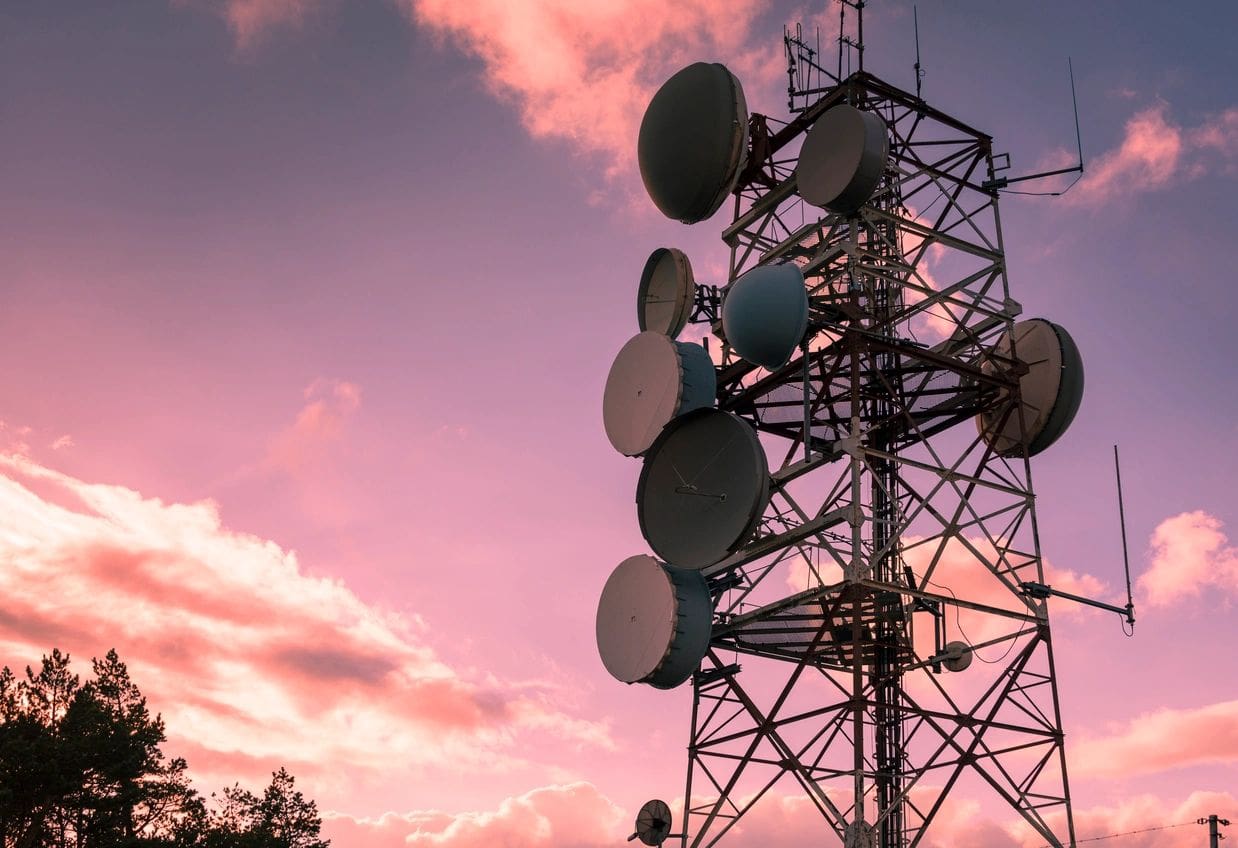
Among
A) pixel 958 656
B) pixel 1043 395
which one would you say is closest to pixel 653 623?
pixel 958 656

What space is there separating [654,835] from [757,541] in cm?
885

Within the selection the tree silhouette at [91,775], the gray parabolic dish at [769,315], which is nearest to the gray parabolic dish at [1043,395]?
Result: the gray parabolic dish at [769,315]

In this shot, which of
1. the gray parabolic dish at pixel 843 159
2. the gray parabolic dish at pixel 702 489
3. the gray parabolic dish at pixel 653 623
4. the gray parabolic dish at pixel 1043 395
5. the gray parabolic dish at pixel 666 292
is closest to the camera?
the gray parabolic dish at pixel 702 489

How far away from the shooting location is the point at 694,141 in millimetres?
36531

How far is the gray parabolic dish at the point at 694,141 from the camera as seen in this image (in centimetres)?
3575

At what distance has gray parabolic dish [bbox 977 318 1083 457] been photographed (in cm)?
3747

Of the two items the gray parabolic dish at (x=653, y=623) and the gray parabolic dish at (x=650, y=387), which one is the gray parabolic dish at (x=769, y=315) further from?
the gray parabolic dish at (x=653, y=623)

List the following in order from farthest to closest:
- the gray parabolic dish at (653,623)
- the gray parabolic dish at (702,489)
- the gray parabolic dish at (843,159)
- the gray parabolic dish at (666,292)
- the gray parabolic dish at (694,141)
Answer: the gray parabolic dish at (666,292), the gray parabolic dish at (694,141), the gray parabolic dish at (843,159), the gray parabolic dish at (653,623), the gray parabolic dish at (702,489)

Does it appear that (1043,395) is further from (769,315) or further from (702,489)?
(702,489)

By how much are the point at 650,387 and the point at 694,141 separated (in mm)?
7203

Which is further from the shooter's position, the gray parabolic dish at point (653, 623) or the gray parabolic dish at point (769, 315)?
the gray parabolic dish at point (653, 623)

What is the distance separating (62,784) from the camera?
49594mm

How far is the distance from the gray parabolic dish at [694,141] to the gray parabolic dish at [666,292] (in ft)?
6.54

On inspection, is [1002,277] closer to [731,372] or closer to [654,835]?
[731,372]
